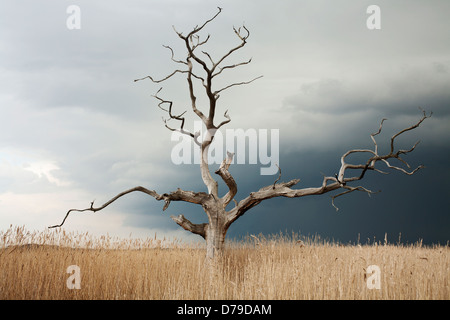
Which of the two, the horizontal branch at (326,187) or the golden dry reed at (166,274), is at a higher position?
the horizontal branch at (326,187)

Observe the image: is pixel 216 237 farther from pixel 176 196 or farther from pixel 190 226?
pixel 176 196

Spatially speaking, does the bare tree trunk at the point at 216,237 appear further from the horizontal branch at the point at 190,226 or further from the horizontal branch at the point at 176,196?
the horizontal branch at the point at 176,196

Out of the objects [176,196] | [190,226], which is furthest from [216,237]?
[176,196]

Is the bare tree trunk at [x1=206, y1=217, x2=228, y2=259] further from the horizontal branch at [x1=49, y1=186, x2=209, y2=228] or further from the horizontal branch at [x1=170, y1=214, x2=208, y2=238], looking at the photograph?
the horizontal branch at [x1=49, y1=186, x2=209, y2=228]

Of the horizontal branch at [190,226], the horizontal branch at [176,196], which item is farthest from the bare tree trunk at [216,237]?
the horizontal branch at [176,196]

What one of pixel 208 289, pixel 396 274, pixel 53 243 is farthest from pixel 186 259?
pixel 396 274

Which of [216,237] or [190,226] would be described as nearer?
[216,237]

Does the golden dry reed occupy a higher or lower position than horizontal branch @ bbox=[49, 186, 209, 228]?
lower

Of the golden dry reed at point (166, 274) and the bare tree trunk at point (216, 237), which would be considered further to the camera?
the bare tree trunk at point (216, 237)

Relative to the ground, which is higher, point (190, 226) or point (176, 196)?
point (176, 196)

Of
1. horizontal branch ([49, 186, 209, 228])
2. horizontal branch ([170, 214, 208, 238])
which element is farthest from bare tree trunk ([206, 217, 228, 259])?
horizontal branch ([49, 186, 209, 228])

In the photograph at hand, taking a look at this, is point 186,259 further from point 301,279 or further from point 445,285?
point 445,285
